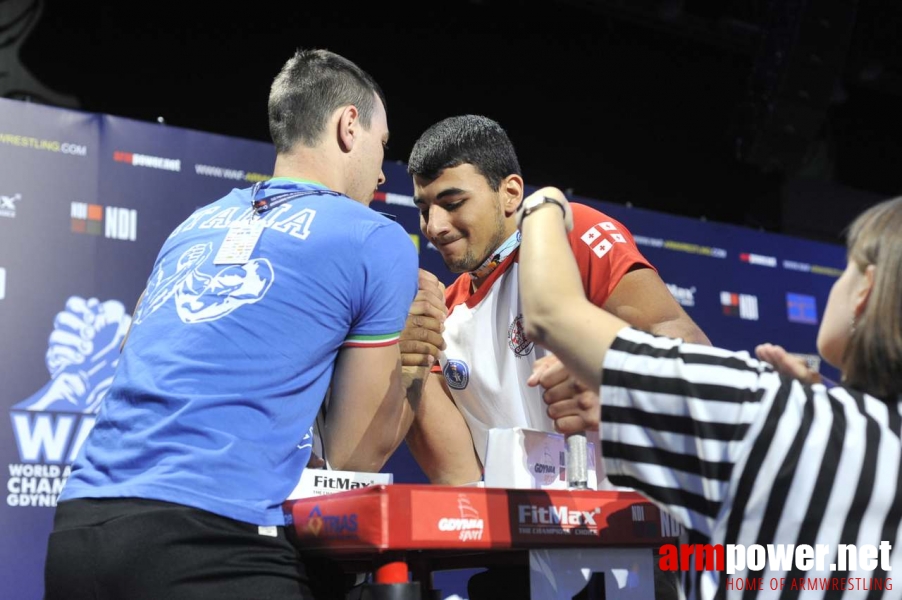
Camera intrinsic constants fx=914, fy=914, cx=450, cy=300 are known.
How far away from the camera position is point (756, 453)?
3.22 feet

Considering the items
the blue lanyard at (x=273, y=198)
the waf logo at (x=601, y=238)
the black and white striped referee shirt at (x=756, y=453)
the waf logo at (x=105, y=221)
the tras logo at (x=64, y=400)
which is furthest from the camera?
the waf logo at (x=105, y=221)

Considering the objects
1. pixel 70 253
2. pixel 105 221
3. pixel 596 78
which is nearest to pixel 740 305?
pixel 596 78

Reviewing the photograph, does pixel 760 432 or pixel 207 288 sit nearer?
pixel 760 432

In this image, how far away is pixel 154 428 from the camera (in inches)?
49.5

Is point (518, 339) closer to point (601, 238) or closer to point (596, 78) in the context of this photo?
point (601, 238)

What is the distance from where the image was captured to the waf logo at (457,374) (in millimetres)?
2293

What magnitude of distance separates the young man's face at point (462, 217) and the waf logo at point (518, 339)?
286 mm

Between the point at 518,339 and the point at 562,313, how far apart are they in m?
1.14

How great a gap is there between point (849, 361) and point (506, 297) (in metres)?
1.29

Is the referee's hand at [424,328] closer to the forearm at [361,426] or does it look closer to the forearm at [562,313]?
the forearm at [361,426]

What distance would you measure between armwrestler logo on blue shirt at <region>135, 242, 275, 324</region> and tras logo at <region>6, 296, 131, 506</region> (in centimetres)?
202

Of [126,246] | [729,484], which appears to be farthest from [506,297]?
[126,246]

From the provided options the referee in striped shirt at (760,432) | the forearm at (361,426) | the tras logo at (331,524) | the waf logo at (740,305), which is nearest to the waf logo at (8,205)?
the forearm at (361,426)

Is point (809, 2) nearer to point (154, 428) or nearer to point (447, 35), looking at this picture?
point (447, 35)
